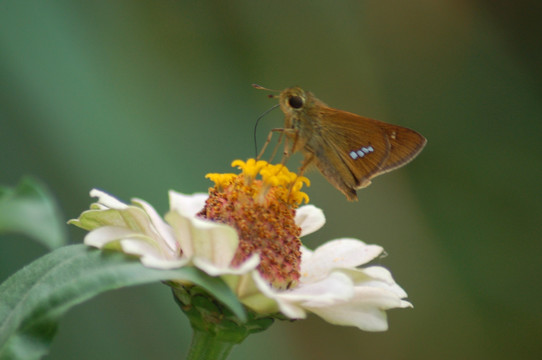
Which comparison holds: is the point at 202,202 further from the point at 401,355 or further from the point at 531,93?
the point at 531,93

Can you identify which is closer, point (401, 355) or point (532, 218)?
point (401, 355)

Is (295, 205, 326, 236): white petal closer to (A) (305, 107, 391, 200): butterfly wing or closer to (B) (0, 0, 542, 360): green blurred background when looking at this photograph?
(A) (305, 107, 391, 200): butterfly wing

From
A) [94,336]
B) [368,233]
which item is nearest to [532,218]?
[368,233]

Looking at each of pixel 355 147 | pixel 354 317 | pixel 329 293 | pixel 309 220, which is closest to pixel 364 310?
pixel 354 317

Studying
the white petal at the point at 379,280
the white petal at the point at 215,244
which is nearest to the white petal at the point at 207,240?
the white petal at the point at 215,244

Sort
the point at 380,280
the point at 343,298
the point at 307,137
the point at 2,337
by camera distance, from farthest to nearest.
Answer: the point at 307,137
the point at 380,280
the point at 343,298
the point at 2,337

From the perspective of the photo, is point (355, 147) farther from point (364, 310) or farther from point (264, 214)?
point (364, 310)

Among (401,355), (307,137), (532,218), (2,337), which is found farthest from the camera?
(532,218)

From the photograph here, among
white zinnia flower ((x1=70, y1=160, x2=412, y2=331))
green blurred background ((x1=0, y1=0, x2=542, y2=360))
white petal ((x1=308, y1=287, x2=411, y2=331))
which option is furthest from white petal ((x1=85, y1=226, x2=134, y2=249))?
green blurred background ((x1=0, y1=0, x2=542, y2=360))

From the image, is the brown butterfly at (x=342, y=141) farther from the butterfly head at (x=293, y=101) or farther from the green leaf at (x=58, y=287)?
the green leaf at (x=58, y=287)
